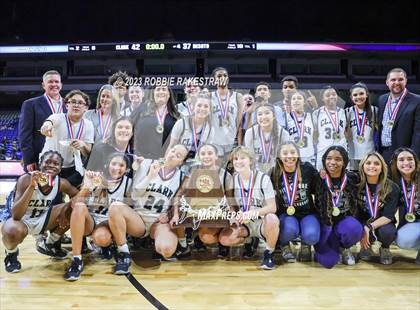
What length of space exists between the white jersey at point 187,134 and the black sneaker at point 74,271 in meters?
1.11

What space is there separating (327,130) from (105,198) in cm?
188

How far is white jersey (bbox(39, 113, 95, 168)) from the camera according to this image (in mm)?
2900

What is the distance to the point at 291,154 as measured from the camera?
9.44ft

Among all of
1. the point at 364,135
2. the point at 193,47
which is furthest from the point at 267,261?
the point at 193,47

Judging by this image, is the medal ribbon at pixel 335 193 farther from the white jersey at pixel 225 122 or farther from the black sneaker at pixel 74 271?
the black sneaker at pixel 74 271

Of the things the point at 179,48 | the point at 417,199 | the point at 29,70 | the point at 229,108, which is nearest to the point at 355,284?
the point at 417,199

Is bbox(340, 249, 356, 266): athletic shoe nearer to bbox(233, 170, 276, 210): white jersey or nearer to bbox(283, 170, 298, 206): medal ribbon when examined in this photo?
bbox(283, 170, 298, 206): medal ribbon

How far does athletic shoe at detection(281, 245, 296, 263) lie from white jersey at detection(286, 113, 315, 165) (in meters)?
0.74

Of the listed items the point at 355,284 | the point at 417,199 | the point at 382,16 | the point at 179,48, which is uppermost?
the point at 382,16

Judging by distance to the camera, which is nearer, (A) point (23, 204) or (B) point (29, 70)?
(A) point (23, 204)

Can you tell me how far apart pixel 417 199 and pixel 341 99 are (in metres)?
1.09

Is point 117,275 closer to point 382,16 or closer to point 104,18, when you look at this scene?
point 382,16

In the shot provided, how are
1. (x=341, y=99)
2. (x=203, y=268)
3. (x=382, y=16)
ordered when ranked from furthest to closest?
(x=382, y=16), (x=341, y=99), (x=203, y=268)

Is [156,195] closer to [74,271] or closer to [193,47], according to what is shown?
[74,271]
